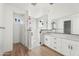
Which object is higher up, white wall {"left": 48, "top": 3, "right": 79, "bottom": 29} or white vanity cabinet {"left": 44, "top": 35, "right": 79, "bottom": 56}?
white wall {"left": 48, "top": 3, "right": 79, "bottom": 29}

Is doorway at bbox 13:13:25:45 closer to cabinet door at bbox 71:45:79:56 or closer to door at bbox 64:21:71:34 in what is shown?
door at bbox 64:21:71:34

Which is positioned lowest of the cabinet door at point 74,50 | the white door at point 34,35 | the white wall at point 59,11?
the cabinet door at point 74,50

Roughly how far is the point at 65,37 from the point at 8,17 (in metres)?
1.43

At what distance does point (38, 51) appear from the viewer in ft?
6.68

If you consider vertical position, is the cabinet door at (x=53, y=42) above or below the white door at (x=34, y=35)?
below

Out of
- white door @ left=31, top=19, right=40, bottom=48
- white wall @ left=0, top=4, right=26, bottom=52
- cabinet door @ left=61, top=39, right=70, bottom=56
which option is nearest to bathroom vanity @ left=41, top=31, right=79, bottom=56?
cabinet door @ left=61, top=39, right=70, bottom=56

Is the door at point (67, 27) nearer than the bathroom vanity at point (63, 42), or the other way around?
the bathroom vanity at point (63, 42)

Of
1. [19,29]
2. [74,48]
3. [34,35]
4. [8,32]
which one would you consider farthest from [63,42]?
[8,32]

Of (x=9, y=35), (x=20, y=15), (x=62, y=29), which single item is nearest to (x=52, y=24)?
(x=62, y=29)

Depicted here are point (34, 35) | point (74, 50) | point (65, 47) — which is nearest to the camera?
point (74, 50)

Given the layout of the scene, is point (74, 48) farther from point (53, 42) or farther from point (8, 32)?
point (8, 32)

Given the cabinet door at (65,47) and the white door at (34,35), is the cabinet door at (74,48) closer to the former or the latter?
the cabinet door at (65,47)

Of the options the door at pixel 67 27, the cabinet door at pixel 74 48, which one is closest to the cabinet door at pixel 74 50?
the cabinet door at pixel 74 48

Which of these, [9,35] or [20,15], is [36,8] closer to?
[20,15]
